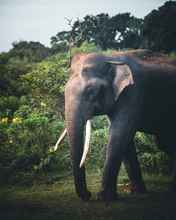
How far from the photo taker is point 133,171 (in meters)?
6.19

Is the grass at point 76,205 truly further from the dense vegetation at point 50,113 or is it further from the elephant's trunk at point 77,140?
the dense vegetation at point 50,113

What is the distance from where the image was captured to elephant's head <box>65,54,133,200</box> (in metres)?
5.30

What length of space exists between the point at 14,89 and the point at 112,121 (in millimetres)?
6086

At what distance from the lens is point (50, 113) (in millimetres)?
9664

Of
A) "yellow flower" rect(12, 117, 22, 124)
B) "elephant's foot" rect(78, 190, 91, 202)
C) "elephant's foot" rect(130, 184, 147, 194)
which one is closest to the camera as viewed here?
"elephant's foot" rect(78, 190, 91, 202)

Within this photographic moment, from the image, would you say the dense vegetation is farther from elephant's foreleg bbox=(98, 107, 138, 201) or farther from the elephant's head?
the elephant's head

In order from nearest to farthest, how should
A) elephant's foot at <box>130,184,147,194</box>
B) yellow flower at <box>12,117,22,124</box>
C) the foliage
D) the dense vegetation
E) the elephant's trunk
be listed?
1. the elephant's trunk
2. elephant's foot at <box>130,184,147,194</box>
3. the dense vegetation
4. yellow flower at <box>12,117,22,124</box>
5. the foliage

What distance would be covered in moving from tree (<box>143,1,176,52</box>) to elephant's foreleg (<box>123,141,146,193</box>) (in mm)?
5884

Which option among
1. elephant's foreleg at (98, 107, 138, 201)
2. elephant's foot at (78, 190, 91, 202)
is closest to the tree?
elephant's foreleg at (98, 107, 138, 201)

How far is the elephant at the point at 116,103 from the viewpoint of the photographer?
17.7ft

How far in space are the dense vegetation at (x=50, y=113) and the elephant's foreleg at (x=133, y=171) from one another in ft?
4.46

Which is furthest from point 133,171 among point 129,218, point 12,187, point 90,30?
point 90,30

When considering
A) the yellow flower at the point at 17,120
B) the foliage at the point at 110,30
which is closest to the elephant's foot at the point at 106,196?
the yellow flower at the point at 17,120

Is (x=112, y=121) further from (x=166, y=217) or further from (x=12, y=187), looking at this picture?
(x=12, y=187)
